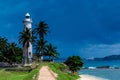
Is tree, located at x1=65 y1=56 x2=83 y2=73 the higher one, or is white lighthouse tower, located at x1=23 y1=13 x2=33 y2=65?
white lighthouse tower, located at x1=23 y1=13 x2=33 y2=65

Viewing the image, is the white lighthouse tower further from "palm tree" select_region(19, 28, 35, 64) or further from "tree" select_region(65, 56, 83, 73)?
→ "tree" select_region(65, 56, 83, 73)

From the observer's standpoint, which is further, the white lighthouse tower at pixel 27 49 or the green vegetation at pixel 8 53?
the green vegetation at pixel 8 53

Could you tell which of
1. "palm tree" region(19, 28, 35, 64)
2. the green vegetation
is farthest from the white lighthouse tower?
the green vegetation

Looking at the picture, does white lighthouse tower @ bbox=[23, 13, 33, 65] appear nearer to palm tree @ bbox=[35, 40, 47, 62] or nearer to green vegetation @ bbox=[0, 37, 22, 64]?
palm tree @ bbox=[35, 40, 47, 62]

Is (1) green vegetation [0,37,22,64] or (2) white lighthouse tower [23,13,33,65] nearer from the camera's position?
(2) white lighthouse tower [23,13,33,65]

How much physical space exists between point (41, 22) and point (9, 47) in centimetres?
2304

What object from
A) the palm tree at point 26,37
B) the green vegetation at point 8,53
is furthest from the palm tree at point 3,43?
the palm tree at point 26,37

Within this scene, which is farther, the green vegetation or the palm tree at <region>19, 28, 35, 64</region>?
the green vegetation

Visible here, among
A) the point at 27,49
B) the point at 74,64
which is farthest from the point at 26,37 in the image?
the point at 74,64

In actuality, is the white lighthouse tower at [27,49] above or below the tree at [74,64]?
above

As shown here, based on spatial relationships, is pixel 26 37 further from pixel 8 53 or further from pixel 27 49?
pixel 8 53

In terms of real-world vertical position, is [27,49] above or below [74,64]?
above

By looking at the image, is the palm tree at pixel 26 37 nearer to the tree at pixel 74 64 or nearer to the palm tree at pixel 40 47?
the palm tree at pixel 40 47

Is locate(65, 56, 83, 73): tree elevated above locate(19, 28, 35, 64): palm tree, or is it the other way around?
locate(19, 28, 35, 64): palm tree
